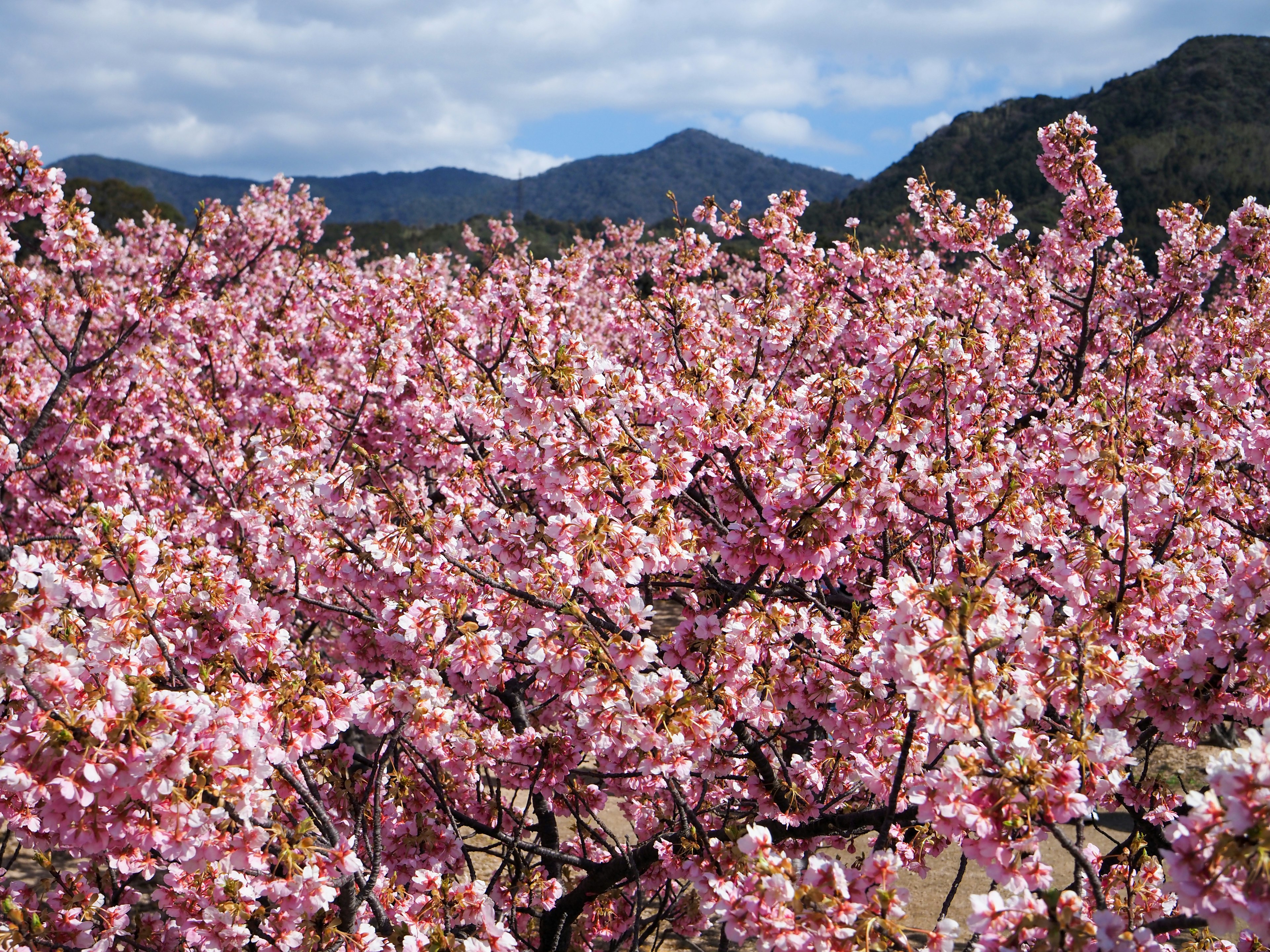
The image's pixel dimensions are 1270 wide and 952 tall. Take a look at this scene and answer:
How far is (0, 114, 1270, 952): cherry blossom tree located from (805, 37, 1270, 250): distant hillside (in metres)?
42.2

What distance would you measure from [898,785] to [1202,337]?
8153 mm

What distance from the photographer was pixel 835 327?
642 cm

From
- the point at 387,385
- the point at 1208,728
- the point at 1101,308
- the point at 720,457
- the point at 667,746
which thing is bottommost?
the point at 1208,728

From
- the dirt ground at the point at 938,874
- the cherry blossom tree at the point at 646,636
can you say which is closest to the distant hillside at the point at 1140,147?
the dirt ground at the point at 938,874

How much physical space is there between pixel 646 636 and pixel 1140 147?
68627mm

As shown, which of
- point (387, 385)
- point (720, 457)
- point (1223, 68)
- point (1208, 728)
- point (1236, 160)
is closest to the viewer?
point (1208, 728)

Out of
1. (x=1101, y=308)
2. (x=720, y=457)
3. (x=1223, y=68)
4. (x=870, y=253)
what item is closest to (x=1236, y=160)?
(x=1223, y=68)

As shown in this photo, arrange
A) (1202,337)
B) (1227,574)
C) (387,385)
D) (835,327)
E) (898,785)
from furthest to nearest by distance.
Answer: (1202,337), (387,385), (835,327), (1227,574), (898,785)

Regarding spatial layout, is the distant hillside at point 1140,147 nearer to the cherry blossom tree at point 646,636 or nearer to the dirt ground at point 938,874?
the dirt ground at point 938,874

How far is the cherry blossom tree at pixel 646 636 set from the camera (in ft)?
7.64

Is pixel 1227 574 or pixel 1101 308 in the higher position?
pixel 1101 308

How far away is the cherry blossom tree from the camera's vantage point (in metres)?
2.33

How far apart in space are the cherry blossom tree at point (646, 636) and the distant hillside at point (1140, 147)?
1661 inches

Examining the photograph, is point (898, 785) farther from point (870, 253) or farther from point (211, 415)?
point (211, 415)
